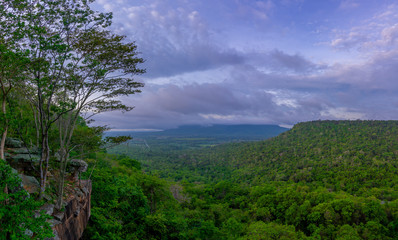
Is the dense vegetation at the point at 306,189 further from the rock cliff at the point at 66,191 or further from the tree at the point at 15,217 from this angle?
the tree at the point at 15,217

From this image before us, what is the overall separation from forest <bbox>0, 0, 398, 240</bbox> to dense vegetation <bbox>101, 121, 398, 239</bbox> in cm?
20

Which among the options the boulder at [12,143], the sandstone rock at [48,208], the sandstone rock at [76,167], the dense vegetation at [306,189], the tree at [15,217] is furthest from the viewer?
the dense vegetation at [306,189]

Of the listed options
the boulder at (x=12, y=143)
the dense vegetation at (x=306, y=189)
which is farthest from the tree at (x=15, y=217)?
the dense vegetation at (x=306, y=189)

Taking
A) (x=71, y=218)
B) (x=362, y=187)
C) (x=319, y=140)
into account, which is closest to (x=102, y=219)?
(x=71, y=218)

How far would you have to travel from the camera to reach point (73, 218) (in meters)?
9.18

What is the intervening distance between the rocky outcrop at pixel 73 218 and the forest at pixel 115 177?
497 millimetres

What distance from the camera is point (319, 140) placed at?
9425 centimetres

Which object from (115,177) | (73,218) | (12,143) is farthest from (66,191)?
(115,177)

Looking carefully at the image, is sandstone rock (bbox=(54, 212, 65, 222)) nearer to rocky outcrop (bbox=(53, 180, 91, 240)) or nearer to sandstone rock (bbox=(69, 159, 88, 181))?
rocky outcrop (bbox=(53, 180, 91, 240))

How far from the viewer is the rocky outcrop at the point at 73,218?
25.6 feet

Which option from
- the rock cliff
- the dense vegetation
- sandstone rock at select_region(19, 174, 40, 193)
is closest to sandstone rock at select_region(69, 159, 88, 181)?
the rock cliff

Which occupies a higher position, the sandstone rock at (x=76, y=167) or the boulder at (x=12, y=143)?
the boulder at (x=12, y=143)

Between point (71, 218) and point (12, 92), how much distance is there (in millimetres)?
6814

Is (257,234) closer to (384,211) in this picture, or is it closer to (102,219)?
(102,219)
